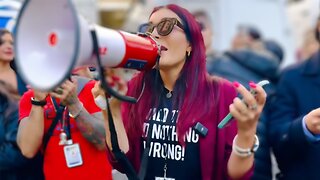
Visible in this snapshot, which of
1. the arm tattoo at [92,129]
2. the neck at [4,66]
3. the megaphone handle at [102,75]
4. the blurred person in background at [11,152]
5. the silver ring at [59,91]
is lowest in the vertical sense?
the blurred person in background at [11,152]

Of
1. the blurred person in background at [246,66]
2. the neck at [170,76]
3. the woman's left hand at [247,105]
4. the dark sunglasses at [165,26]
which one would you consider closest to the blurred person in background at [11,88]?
the neck at [170,76]

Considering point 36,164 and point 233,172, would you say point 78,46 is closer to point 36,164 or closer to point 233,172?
point 233,172

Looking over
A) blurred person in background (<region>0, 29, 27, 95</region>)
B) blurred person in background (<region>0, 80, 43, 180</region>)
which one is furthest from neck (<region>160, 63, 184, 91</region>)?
blurred person in background (<region>0, 29, 27, 95</region>)

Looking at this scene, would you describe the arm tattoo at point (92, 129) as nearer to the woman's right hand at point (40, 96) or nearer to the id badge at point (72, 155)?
the id badge at point (72, 155)

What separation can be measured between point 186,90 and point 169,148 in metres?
0.27

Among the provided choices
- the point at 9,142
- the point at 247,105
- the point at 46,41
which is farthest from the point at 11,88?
the point at 247,105

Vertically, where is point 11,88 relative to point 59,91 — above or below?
→ below

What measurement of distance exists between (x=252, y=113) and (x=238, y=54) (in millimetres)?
3455

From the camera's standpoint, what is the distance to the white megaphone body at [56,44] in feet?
9.37

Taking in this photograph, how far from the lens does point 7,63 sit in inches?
191

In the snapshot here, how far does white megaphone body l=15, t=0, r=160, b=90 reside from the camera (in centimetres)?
286

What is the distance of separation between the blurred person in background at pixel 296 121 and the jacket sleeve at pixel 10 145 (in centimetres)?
143

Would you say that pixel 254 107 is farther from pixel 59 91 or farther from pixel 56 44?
pixel 59 91

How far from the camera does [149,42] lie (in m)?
3.30
